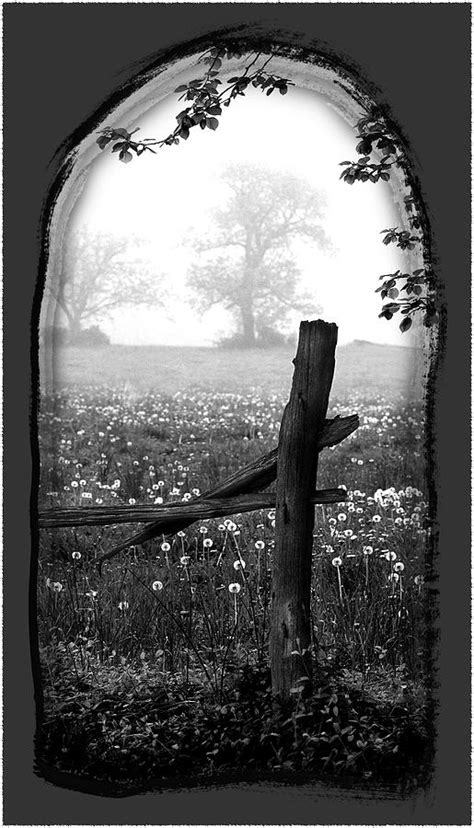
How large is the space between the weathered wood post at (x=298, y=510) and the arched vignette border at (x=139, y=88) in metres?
0.40

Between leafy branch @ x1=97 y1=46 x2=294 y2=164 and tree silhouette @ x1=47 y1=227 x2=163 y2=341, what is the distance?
34 cm

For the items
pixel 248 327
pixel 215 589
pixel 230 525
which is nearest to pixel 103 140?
pixel 248 327

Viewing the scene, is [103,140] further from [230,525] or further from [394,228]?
[230,525]

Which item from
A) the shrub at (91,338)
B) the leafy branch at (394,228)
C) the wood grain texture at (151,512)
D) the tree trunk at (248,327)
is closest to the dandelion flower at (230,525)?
the wood grain texture at (151,512)

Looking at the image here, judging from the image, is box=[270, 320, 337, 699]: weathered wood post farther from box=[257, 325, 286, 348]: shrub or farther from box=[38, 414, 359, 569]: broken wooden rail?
box=[257, 325, 286, 348]: shrub

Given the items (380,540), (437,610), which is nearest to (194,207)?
(380,540)

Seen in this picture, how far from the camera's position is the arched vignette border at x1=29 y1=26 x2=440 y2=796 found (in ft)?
11.8

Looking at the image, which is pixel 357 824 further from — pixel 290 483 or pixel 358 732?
pixel 290 483

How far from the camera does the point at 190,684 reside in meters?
3.74

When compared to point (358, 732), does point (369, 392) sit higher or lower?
higher

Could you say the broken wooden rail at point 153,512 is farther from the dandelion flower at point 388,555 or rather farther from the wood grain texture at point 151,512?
the dandelion flower at point 388,555

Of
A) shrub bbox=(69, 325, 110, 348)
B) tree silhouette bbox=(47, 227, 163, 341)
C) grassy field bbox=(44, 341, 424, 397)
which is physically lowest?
grassy field bbox=(44, 341, 424, 397)

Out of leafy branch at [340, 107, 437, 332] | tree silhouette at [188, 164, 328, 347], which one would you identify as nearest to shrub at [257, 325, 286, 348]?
tree silhouette at [188, 164, 328, 347]

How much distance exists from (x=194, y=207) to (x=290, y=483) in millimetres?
1143
